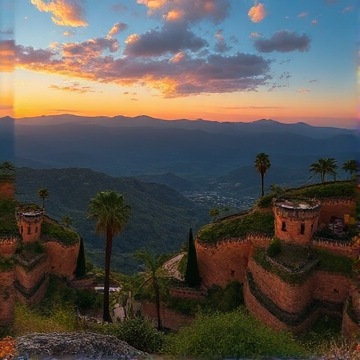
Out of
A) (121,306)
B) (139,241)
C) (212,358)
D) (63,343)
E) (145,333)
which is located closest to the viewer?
(63,343)

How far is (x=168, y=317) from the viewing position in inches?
987

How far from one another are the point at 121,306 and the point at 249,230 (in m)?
11.1

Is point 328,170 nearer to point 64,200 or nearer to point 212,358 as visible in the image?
point 212,358

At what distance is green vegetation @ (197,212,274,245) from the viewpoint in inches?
931

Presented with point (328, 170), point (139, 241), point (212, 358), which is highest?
point (328, 170)

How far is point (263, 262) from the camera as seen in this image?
21469 mm

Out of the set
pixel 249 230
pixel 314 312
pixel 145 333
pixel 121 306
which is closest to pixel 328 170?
pixel 249 230

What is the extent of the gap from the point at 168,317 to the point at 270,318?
304 inches

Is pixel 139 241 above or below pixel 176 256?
below

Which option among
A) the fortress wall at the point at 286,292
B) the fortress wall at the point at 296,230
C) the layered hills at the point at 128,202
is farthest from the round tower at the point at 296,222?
the layered hills at the point at 128,202

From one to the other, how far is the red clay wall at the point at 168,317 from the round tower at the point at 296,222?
334 inches

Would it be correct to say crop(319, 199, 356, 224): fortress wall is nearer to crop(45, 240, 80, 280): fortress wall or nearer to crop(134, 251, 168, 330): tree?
crop(134, 251, 168, 330): tree

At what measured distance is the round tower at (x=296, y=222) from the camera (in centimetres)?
2075

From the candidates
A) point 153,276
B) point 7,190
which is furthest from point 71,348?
point 7,190
